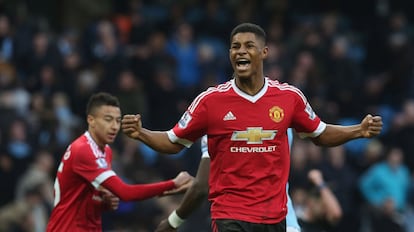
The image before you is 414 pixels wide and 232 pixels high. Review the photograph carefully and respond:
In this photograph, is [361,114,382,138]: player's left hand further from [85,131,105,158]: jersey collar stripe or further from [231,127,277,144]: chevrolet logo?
[85,131,105,158]: jersey collar stripe

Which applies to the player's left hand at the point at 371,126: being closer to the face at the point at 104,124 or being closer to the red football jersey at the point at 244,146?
the red football jersey at the point at 244,146

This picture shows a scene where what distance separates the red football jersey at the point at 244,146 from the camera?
358 inches

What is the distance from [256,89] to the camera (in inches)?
364

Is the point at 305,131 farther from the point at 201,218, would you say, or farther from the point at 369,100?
the point at 369,100

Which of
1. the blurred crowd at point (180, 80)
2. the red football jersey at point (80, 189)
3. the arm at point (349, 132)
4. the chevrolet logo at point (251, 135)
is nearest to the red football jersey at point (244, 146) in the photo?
the chevrolet logo at point (251, 135)

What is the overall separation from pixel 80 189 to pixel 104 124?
623mm

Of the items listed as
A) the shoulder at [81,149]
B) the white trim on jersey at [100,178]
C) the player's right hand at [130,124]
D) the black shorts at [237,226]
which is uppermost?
the player's right hand at [130,124]

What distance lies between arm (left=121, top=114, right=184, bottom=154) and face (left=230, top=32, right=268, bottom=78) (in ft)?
2.44

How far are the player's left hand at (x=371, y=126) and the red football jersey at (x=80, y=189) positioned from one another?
7.43ft

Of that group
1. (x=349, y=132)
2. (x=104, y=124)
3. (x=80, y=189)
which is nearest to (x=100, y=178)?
(x=80, y=189)

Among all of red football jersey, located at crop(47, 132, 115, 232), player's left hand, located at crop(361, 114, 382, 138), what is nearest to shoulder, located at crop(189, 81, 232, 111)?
player's left hand, located at crop(361, 114, 382, 138)

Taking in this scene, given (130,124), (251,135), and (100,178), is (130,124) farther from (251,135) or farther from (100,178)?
(100,178)

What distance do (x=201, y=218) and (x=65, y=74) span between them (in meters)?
3.60

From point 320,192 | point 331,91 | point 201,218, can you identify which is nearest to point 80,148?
point 320,192
